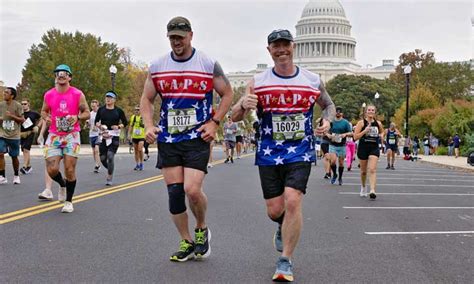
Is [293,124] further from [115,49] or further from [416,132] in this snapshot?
[115,49]

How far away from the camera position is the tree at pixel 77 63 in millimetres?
54438

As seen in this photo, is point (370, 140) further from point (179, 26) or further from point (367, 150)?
point (179, 26)

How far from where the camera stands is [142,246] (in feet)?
22.6

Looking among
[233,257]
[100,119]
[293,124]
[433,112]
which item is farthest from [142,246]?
[433,112]

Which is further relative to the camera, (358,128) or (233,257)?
(358,128)

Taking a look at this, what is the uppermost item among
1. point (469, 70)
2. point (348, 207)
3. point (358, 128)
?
point (469, 70)

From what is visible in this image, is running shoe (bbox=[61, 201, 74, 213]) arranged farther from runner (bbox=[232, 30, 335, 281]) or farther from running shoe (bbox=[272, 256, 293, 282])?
running shoe (bbox=[272, 256, 293, 282])

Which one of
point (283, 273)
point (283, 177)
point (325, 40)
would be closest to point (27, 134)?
point (283, 177)

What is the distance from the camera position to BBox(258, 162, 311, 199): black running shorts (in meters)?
5.90

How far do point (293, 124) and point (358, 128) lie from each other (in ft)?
22.6

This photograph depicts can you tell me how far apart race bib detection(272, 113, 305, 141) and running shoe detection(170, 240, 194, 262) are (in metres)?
1.29

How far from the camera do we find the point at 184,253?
247 inches

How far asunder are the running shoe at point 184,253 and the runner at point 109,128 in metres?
7.45

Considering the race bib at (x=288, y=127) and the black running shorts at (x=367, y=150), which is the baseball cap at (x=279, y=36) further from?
the black running shorts at (x=367, y=150)
